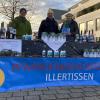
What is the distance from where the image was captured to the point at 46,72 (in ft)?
21.2

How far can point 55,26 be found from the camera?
8.83m

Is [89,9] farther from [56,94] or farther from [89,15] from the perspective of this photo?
[56,94]

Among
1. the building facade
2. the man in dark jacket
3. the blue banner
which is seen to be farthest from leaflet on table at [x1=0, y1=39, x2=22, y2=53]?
the building facade

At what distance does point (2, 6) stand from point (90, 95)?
2449 centimetres

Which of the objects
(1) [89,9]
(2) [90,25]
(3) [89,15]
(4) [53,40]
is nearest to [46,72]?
(4) [53,40]

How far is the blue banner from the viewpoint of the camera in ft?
20.6

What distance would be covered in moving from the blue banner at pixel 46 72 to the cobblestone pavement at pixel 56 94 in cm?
30

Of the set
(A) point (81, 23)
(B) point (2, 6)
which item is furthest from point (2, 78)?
(A) point (81, 23)

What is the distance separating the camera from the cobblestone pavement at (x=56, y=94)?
6.58 metres

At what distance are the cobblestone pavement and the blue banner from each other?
30 cm

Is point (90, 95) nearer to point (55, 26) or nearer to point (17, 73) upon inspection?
point (17, 73)

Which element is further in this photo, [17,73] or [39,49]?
[39,49]

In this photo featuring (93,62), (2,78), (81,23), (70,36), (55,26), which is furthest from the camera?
(81,23)

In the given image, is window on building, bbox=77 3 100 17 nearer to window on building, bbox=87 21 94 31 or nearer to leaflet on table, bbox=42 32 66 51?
window on building, bbox=87 21 94 31
